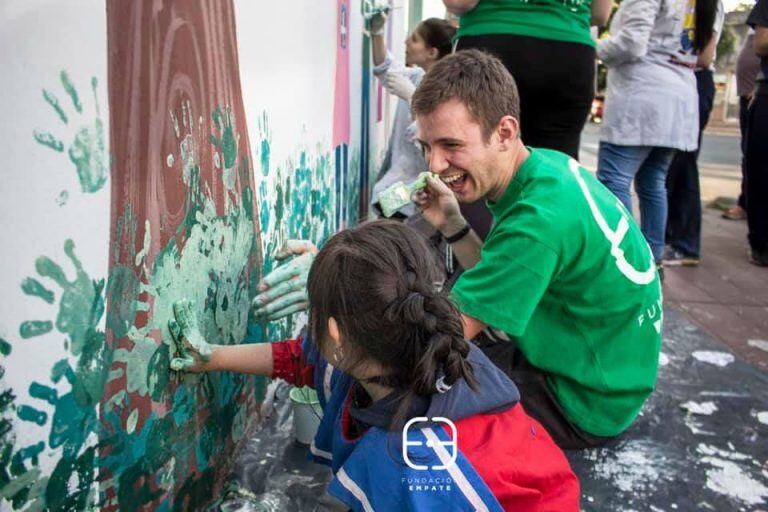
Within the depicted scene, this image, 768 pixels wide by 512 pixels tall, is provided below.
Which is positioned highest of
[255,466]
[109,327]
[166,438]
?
[109,327]

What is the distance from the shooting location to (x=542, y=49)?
8.63ft

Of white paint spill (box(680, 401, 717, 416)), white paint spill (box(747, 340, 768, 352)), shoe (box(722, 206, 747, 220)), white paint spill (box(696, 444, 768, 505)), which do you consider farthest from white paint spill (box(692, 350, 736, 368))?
shoe (box(722, 206, 747, 220))

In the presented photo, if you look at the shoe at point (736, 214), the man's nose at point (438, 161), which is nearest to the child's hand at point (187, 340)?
the man's nose at point (438, 161)

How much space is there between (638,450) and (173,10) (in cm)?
186

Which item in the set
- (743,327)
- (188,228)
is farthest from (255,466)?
(743,327)

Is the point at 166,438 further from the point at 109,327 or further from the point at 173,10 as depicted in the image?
the point at 173,10

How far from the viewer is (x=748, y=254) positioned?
16.5ft

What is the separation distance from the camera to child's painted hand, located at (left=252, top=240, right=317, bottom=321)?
69.0 inches

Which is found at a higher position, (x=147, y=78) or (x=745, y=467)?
(x=147, y=78)

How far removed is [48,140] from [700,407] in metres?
2.35

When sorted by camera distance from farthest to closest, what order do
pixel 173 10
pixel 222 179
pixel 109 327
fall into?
pixel 222 179 < pixel 173 10 < pixel 109 327

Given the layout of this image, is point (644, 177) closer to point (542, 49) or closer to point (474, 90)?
point (542, 49)

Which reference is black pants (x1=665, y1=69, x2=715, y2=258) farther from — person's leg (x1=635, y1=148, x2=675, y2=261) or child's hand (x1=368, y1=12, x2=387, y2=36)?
child's hand (x1=368, y1=12, x2=387, y2=36)

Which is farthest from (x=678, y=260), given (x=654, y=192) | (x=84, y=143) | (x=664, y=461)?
(x=84, y=143)
